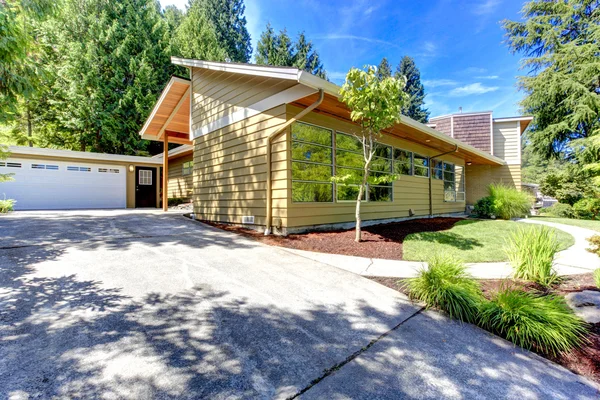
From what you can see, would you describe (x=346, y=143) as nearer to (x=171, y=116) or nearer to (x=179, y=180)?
(x=171, y=116)

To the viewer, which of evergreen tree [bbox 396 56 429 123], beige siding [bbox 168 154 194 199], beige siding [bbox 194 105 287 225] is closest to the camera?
beige siding [bbox 194 105 287 225]

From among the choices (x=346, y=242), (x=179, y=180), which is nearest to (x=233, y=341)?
(x=346, y=242)

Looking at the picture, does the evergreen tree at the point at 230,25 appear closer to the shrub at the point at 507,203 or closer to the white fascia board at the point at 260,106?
the white fascia board at the point at 260,106

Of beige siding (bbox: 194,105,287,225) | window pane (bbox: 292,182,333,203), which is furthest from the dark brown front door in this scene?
window pane (bbox: 292,182,333,203)

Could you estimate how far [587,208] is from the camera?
12.0 meters

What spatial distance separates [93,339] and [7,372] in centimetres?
44

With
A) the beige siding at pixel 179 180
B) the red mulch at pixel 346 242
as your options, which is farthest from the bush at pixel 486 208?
the beige siding at pixel 179 180

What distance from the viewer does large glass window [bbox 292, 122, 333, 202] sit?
19.8ft

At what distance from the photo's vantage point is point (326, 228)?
6617mm

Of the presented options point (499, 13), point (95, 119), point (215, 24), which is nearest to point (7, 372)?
point (95, 119)

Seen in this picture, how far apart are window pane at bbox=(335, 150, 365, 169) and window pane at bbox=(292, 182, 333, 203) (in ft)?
2.70

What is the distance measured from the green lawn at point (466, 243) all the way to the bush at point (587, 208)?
7.67 meters

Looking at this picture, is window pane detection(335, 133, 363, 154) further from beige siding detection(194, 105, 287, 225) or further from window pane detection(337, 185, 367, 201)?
beige siding detection(194, 105, 287, 225)

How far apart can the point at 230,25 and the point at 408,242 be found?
28.4 metres
